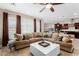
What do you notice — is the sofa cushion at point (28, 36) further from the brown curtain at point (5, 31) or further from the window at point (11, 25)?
the brown curtain at point (5, 31)

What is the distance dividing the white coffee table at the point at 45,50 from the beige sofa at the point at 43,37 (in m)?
0.09

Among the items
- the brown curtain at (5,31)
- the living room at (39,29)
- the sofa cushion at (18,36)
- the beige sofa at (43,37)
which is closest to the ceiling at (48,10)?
the living room at (39,29)

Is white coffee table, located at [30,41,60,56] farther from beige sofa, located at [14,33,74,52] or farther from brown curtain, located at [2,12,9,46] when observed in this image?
brown curtain, located at [2,12,9,46]

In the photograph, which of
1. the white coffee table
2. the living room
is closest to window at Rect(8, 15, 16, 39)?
the living room

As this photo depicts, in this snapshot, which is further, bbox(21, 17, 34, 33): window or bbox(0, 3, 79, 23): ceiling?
bbox(21, 17, 34, 33): window

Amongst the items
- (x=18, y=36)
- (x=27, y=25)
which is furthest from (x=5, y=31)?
(x=27, y=25)

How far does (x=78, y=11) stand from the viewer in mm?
2318

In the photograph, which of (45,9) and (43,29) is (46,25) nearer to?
(43,29)

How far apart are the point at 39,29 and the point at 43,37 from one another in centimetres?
22

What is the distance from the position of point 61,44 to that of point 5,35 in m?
1.31

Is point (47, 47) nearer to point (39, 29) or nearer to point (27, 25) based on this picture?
point (39, 29)

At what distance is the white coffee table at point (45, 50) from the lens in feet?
7.23

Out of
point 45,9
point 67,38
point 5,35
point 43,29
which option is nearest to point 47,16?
point 45,9

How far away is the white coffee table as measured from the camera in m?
2.20
